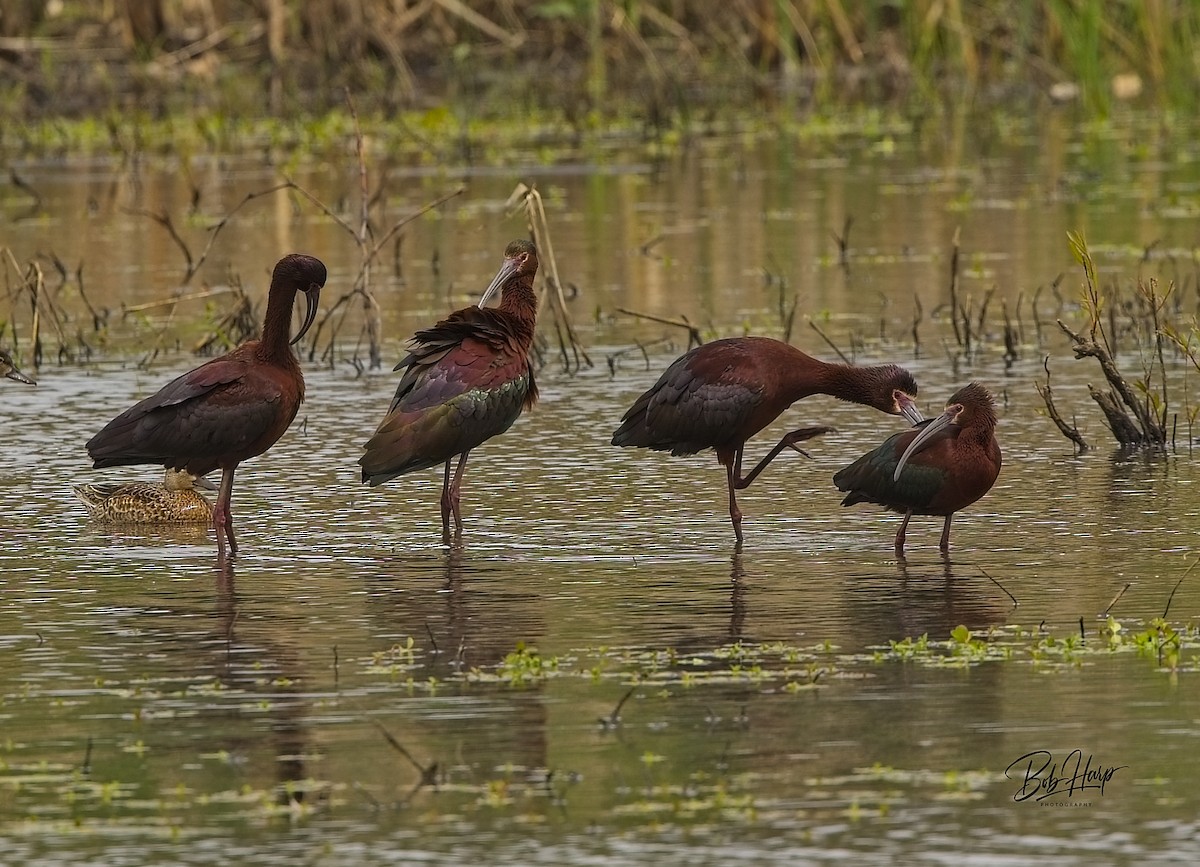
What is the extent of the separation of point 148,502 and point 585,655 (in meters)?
3.35

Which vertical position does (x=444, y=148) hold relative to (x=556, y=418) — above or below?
above

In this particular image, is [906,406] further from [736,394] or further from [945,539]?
[945,539]

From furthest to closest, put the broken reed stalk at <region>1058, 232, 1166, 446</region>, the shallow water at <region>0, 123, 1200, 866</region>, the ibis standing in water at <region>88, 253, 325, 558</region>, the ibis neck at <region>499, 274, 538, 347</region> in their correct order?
the broken reed stalk at <region>1058, 232, 1166, 446</region> → the ibis neck at <region>499, 274, 538, 347</region> → the ibis standing in water at <region>88, 253, 325, 558</region> → the shallow water at <region>0, 123, 1200, 866</region>

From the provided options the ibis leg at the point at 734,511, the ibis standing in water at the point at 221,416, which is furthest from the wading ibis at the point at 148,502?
the ibis leg at the point at 734,511

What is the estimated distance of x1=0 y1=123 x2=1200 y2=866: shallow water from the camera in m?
5.91

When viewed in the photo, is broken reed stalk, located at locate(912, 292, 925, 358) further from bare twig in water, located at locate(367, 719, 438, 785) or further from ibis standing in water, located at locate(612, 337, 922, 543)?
bare twig in water, located at locate(367, 719, 438, 785)

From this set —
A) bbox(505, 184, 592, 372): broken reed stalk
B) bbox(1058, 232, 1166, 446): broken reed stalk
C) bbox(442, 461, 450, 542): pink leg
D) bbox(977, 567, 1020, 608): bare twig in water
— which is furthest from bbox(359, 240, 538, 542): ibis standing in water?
bbox(1058, 232, 1166, 446): broken reed stalk

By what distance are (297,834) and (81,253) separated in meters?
13.6

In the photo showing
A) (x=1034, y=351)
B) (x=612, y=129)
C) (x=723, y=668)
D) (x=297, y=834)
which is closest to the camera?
(x=297, y=834)

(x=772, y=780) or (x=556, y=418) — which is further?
(x=556, y=418)

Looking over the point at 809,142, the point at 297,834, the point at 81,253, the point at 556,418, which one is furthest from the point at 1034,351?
the point at 809,142

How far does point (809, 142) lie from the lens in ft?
85.0

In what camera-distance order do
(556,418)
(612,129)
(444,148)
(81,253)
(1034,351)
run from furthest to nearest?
(612,129) < (444,148) < (81,253) < (1034,351) < (556,418)

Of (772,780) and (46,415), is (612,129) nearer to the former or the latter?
(46,415)
